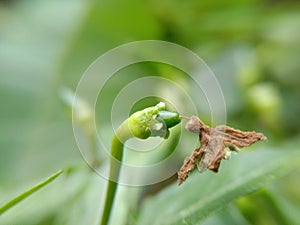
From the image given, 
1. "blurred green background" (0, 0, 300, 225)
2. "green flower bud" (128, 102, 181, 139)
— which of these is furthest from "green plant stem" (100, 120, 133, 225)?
"blurred green background" (0, 0, 300, 225)

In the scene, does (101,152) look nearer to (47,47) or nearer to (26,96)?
(26,96)

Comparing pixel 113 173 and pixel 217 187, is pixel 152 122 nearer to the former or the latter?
pixel 113 173

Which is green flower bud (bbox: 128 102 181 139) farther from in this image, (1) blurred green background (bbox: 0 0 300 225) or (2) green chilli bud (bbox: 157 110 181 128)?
(1) blurred green background (bbox: 0 0 300 225)

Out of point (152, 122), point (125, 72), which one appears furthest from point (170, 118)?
point (125, 72)

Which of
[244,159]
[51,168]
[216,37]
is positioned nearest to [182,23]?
[216,37]

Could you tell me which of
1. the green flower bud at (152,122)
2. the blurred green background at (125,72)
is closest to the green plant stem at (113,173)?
the green flower bud at (152,122)
